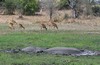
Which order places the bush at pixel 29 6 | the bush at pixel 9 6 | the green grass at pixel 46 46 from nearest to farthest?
the green grass at pixel 46 46, the bush at pixel 29 6, the bush at pixel 9 6

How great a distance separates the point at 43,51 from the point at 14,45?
2.81m

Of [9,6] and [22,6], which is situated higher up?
[22,6]

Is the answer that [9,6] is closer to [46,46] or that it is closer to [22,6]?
[22,6]

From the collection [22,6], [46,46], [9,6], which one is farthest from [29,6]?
[46,46]

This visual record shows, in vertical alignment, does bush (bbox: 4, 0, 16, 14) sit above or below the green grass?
below

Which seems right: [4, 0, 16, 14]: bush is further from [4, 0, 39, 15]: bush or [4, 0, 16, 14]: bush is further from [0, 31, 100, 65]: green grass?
[0, 31, 100, 65]: green grass

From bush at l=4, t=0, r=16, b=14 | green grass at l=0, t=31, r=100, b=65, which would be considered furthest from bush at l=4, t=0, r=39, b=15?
green grass at l=0, t=31, r=100, b=65

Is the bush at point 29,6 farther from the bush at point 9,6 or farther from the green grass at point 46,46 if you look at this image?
the green grass at point 46,46

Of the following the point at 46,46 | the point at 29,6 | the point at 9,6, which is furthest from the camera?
the point at 9,6

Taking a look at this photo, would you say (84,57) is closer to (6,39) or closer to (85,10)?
(6,39)

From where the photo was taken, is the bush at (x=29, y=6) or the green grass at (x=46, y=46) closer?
the green grass at (x=46, y=46)

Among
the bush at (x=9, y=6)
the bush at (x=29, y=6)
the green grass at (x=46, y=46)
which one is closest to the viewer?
the green grass at (x=46, y=46)

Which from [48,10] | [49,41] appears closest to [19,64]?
[49,41]

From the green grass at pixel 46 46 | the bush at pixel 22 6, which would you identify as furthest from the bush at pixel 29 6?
the green grass at pixel 46 46
